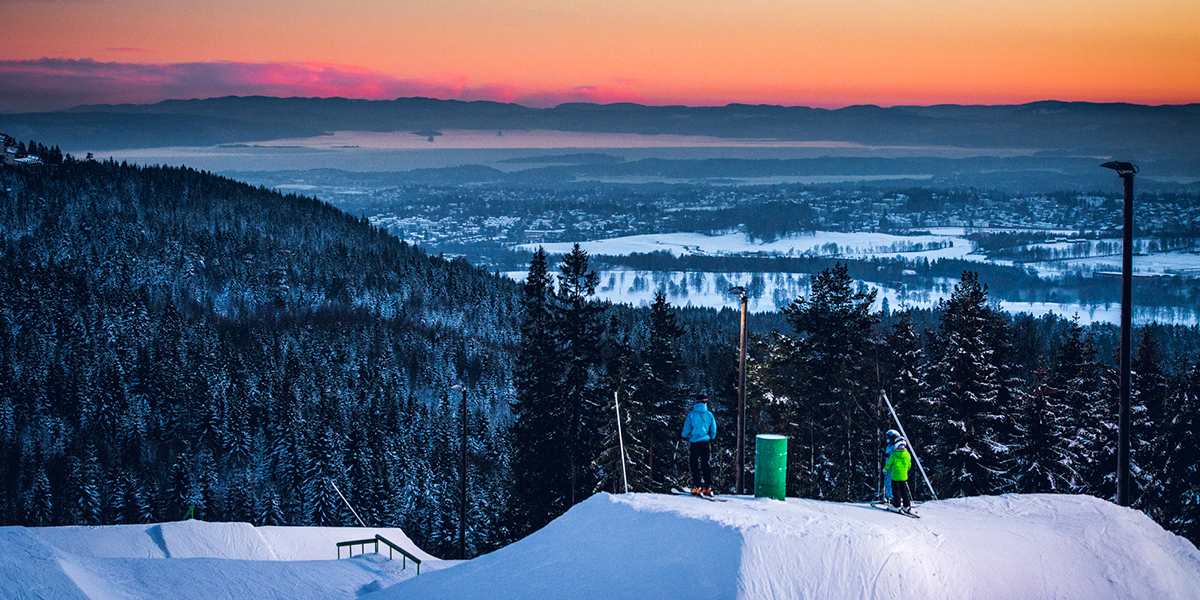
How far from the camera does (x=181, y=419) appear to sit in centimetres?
12125

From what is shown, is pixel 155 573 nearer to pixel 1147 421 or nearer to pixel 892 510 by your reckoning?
pixel 892 510

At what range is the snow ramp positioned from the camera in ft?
54.9

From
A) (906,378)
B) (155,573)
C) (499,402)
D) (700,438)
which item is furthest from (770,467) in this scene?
(499,402)

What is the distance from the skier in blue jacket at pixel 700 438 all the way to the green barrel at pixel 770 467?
3.13ft

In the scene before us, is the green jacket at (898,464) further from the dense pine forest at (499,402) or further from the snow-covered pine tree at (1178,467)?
the snow-covered pine tree at (1178,467)

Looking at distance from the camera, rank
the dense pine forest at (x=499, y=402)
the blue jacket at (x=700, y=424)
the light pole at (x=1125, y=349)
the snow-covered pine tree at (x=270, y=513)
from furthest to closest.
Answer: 1. the snow-covered pine tree at (x=270, y=513)
2. the dense pine forest at (x=499, y=402)
3. the blue jacket at (x=700, y=424)
4. the light pole at (x=1125, y=349)

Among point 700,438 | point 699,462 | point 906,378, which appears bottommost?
point 906,378

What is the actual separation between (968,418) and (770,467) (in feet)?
57.6

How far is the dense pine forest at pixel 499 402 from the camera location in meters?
36.1

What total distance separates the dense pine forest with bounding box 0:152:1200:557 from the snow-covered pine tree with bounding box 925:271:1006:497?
0.07 m

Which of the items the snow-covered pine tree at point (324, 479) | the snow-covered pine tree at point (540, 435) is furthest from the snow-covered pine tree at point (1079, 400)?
the snow-covered pine tree at point (324, 479)

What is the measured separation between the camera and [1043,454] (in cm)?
3403

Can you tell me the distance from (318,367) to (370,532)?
111536mm

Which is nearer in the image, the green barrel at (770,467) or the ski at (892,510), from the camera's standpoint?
the ski at (892,510)
